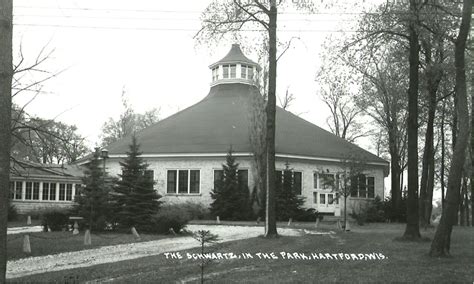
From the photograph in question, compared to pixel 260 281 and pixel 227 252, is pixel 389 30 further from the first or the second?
pixel 260 281

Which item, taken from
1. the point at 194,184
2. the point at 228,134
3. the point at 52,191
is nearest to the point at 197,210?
the point at 194,184

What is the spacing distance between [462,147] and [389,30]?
6.39 m

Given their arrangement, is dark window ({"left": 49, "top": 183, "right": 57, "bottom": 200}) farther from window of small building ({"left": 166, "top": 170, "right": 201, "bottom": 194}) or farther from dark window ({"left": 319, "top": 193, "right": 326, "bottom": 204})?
dark window ({"left": 319, "top": 193, "right": 326, "bottom": 204})

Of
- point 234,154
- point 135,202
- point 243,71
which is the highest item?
point 243,71

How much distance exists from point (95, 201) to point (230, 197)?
12.3 metres

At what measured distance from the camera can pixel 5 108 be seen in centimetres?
821

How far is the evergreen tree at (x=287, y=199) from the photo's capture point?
3472 centimetres

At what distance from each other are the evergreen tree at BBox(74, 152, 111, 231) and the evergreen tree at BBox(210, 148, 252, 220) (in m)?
10.7

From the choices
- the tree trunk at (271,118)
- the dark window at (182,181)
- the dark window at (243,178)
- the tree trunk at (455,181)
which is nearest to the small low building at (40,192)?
the dark window at (182,181)

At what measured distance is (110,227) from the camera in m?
25.2

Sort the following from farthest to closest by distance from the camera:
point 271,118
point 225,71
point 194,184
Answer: point 225,71 < point 194,184 < point 271,118

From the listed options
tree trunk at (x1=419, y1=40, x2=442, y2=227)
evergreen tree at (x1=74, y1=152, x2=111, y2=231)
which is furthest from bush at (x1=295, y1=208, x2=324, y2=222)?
evergreen tree at (x1=74, y1=152, x2=111, y2=231)

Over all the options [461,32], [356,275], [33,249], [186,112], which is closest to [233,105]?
[186,112]

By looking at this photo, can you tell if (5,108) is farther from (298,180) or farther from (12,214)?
(298,180)
